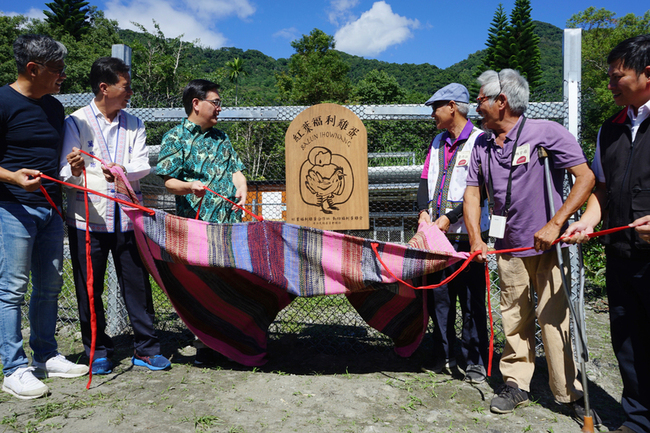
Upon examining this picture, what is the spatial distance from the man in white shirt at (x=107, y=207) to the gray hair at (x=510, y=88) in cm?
237

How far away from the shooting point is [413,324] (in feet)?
11.0

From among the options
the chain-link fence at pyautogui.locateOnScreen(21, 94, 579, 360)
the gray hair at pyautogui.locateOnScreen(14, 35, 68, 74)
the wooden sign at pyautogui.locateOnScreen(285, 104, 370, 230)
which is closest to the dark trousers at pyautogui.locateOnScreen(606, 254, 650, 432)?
the chain-link fence at pyautogui.locateOnScreen(21, 94, 579, 360)

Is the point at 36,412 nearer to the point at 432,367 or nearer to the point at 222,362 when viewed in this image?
the point at 222,362

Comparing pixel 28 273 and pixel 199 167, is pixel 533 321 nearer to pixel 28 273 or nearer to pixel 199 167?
pixel 199 167

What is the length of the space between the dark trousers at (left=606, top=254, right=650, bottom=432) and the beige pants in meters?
0.26

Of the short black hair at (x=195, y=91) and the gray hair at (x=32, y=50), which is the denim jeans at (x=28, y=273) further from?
the short black hair at (x=195, y=91)

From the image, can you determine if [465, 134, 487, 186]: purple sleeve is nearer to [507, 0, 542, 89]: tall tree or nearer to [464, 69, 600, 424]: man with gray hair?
[464, 69, 600, 424]: man with gray hair

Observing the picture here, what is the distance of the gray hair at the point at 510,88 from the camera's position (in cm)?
272

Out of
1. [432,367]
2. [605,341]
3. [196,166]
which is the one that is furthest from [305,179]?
[605,341]

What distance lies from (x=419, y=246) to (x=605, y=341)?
2.39 meters

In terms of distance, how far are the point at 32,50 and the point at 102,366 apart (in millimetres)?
2120

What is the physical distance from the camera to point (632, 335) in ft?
8.02

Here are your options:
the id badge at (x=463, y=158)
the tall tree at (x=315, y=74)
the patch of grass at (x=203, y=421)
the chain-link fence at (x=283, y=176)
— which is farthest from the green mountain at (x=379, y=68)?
the patch of grass at (x=203, y=421)

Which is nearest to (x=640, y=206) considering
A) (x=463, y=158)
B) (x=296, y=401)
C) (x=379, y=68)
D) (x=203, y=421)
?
(x=463, y=158)
